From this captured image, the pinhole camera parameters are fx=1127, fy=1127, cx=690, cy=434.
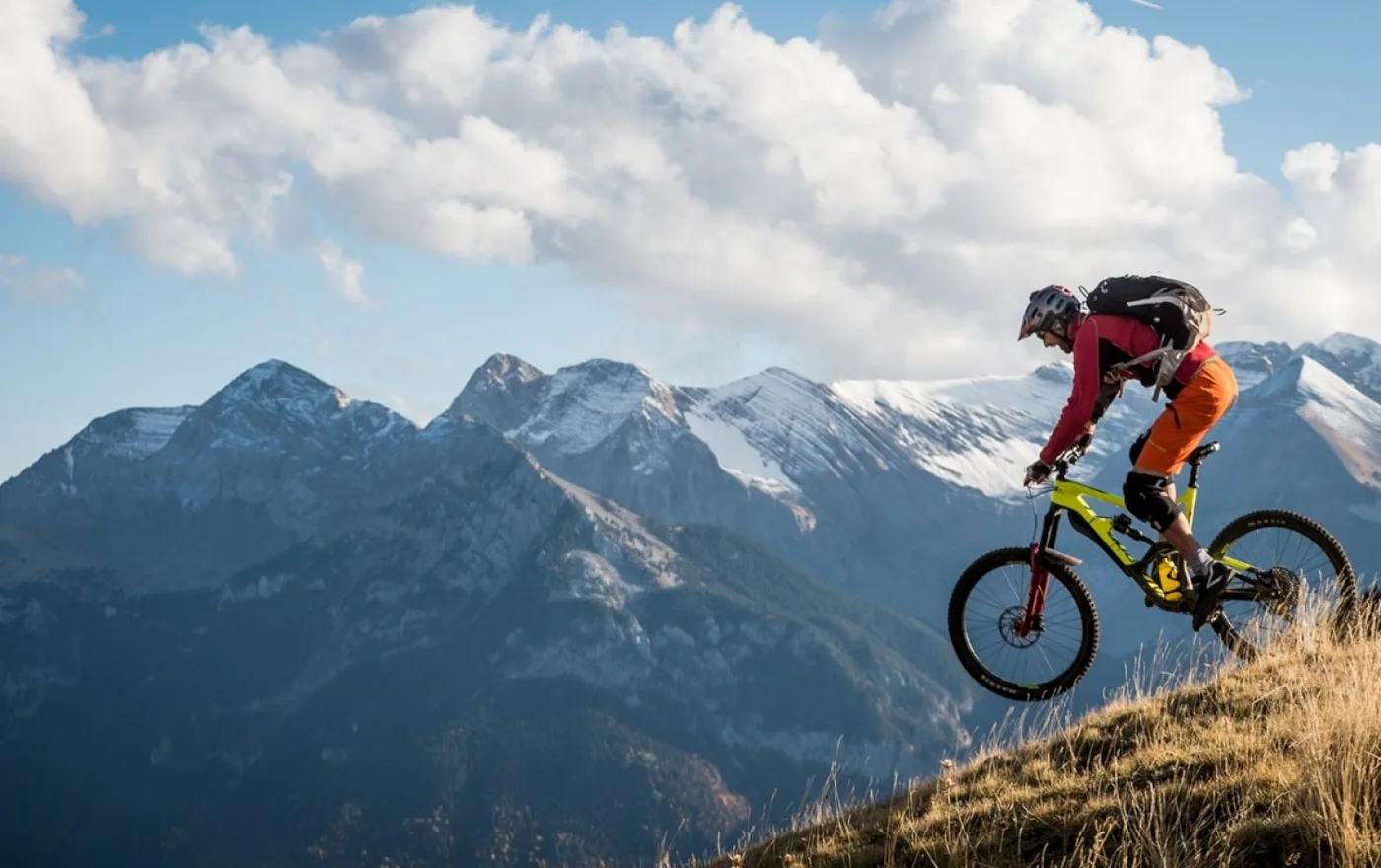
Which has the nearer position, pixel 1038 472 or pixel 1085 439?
pixel 1038 472

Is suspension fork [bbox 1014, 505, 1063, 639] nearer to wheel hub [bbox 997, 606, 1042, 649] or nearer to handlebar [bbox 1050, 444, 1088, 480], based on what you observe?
wheel hub [bbox 997, 606, 1042, 649]

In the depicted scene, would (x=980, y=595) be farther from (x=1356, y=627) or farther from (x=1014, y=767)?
(x=1356, y=627)

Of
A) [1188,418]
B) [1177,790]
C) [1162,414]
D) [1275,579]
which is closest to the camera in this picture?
[1177,790]

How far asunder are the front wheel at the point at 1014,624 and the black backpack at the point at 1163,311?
256 centimetres

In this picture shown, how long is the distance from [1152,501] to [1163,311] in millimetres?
2053

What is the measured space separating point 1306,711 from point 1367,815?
9.51 feet

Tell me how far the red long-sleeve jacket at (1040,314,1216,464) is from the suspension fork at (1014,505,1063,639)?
37.0 inches

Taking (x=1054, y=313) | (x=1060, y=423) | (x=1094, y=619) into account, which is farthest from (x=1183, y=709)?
(x=1054, y=313)

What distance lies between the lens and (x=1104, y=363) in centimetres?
1224

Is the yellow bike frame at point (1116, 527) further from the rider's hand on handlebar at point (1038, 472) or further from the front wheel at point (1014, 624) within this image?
the front wheel at point (1014, 624)

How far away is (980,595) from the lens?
13.5 m

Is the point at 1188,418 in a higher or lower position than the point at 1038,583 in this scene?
higher

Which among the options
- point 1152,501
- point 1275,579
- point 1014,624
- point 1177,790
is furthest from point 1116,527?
point 1177,790

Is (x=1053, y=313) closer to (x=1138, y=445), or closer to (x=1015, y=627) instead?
(x=1138, y=445)
